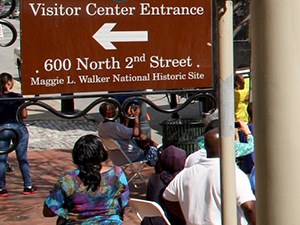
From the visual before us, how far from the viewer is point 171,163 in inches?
208

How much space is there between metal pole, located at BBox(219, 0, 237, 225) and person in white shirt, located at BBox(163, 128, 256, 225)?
3.75 feet

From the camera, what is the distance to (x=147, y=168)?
408 inches

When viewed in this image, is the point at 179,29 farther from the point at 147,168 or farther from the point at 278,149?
the point at 147,168

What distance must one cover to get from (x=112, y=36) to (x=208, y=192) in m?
1.64

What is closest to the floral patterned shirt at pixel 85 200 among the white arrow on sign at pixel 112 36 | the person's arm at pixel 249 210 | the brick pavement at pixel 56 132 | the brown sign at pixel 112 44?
the person's arm at pixel 249 210

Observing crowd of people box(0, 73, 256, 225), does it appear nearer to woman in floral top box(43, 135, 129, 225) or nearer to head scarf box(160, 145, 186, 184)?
woman in floral top box(43, 135, 129, 225)

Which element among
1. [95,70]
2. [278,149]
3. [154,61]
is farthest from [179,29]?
[278,149]

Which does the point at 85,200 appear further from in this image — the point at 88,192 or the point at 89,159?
the point at 89,159

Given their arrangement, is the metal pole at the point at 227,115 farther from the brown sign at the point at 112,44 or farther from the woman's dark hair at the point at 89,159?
the woman's dark hair at the point at 89,159

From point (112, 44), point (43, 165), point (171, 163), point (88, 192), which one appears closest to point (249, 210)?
point (88, 192)

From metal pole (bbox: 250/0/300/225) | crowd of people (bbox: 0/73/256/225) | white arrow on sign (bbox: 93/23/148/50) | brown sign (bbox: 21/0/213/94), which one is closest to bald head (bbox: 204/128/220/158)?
crowd of people (bbox: 0/73/256/225)

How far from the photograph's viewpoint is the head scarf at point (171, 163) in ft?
17.3

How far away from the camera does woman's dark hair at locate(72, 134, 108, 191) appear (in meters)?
4.33

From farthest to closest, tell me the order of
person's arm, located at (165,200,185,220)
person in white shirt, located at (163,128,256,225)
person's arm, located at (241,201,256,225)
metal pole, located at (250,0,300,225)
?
person's arm, located at (165,200,185,220)
person in white shirt, located at (163,128,256,225)
person's arm, located at (241,201,256,225)
metal pole, located at (250,0,300,225)
